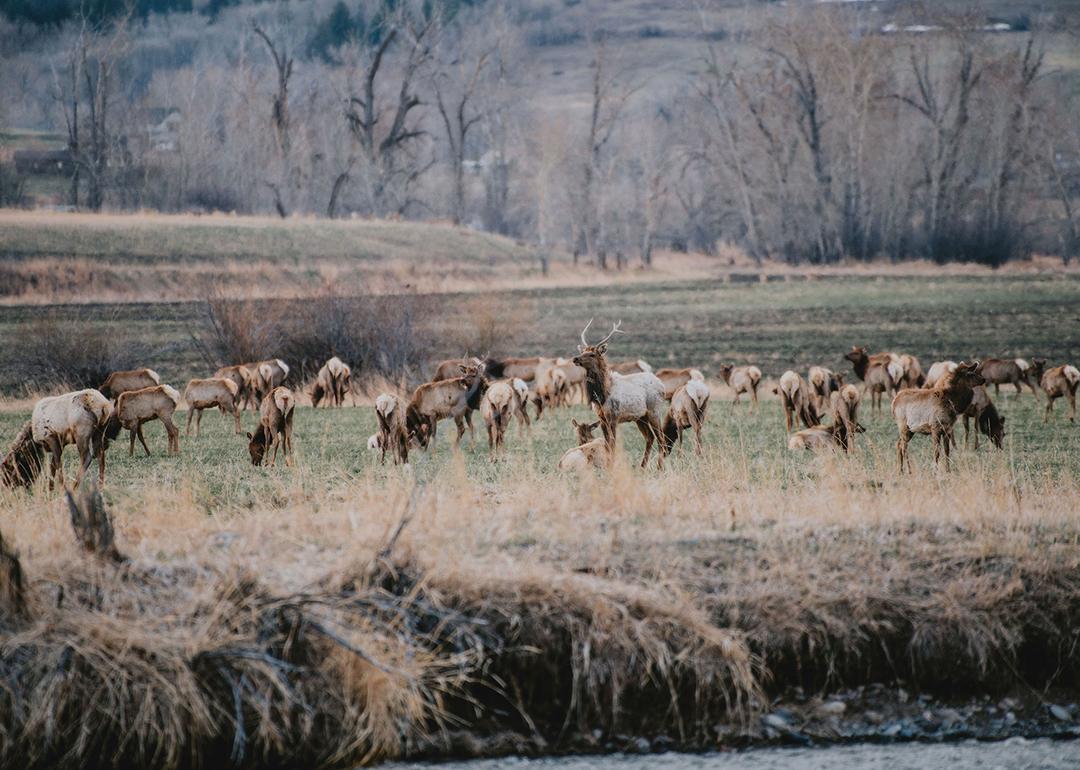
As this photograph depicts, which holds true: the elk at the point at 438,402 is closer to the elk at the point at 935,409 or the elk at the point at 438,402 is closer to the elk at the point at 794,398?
the elk at the point at 794,398

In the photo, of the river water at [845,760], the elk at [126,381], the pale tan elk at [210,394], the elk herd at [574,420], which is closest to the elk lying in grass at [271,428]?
the elk herd at [574,420]

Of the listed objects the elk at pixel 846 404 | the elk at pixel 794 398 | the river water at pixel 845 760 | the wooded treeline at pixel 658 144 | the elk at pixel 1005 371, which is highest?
the wooded treeline at pixel 658 144

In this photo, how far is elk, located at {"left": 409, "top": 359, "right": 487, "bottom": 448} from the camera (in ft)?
54.3

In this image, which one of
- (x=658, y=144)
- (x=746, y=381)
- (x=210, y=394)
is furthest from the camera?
(x=658, y=144)

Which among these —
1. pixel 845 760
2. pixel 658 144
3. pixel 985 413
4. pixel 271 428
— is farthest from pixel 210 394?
pixel 658 144

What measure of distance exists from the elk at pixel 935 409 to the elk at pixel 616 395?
2.66 metres

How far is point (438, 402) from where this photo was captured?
16.7 m

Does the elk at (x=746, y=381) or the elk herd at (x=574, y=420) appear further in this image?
the elk at (x=746, y=381)

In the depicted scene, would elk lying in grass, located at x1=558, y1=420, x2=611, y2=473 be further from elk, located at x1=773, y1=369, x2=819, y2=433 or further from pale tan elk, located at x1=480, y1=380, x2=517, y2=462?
elk, located at x1=773, y1=369, x2=819, y2=433

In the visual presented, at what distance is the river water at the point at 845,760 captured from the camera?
877cm

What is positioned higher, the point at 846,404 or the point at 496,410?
the point at 846,404

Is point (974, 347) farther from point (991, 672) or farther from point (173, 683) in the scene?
point (173, 683)

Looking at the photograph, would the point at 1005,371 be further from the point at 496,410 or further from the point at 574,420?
the point at 496,410

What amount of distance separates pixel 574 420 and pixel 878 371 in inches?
292
